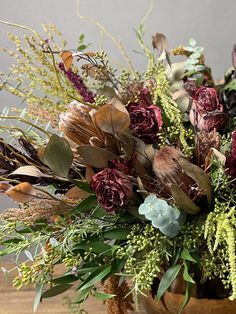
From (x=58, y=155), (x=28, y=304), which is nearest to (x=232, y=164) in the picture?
(x=58, y=155)

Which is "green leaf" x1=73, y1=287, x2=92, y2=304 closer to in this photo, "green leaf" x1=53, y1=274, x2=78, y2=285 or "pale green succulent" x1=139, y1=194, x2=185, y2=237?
"green leaf" x1=53, y1=274, x2=78, y2=285

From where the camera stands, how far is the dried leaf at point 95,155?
2.42ft

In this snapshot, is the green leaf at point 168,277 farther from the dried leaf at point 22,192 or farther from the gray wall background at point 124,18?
the gray wall background at point 124,18

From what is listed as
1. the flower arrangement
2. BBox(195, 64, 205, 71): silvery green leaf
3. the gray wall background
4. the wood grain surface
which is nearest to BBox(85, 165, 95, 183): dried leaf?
the flower arrangement

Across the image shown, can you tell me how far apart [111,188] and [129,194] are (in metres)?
0.03

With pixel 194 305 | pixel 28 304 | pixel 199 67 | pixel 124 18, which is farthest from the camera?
pixel 124 18

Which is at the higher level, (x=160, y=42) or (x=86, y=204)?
(x=160, y=42)

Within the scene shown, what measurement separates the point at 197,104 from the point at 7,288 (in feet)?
2.01

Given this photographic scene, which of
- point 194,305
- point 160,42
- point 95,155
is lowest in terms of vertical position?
point 194,305

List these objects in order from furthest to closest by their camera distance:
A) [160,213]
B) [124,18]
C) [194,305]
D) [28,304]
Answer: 1. [124,18]
2. [28,304]
3. [194,305]
4. [160,213]

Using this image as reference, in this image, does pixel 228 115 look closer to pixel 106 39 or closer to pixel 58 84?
pixel 58 84

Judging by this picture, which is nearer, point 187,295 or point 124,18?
point 187,295

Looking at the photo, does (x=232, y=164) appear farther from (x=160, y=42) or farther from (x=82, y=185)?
(x=160, y=42)

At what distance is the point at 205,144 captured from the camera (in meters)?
0.76
